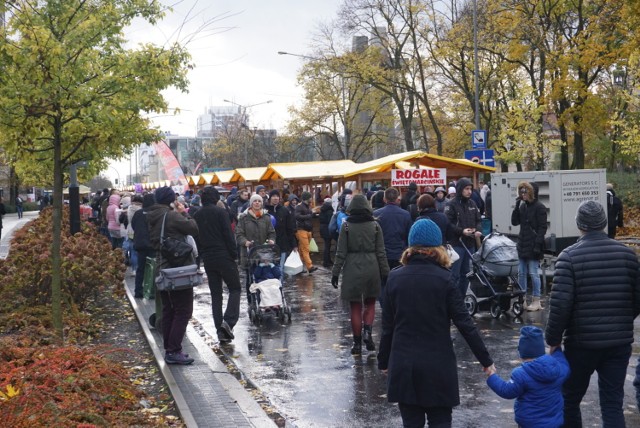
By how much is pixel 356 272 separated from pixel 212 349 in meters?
2.12

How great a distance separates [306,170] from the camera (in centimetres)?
2909

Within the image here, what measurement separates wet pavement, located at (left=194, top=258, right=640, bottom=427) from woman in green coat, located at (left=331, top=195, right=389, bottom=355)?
71cm

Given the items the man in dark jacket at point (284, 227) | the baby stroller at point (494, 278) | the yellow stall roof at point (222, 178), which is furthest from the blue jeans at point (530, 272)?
the yellow stall roof at point (222, 178)

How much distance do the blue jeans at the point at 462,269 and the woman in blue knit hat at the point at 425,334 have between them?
7.01 meters

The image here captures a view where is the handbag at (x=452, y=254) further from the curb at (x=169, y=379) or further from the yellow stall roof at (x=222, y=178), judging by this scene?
the yellow stall roof at (x=222, y=178)

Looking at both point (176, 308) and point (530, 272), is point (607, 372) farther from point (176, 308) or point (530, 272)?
point (530, 272)

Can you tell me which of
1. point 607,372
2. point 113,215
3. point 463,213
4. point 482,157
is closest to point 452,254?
point 463,213

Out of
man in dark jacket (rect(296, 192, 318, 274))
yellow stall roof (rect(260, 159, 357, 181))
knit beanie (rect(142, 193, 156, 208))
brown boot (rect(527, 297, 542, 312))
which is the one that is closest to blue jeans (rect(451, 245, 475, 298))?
brown boot (rect(527, 297, 542, 312))

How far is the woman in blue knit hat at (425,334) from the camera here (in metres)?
4.89

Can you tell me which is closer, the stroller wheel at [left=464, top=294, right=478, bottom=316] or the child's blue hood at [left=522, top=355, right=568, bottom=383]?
the child's blue hood at [left=522, top=355, right=568, bottom=383]

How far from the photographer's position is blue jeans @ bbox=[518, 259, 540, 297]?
40.9 ft

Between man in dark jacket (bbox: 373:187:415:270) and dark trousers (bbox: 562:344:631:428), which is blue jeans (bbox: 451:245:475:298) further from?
dark trousers (bbox: 562:344:631:428)

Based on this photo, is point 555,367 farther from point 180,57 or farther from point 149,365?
point 180,57

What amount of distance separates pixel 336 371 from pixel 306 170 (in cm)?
2045
